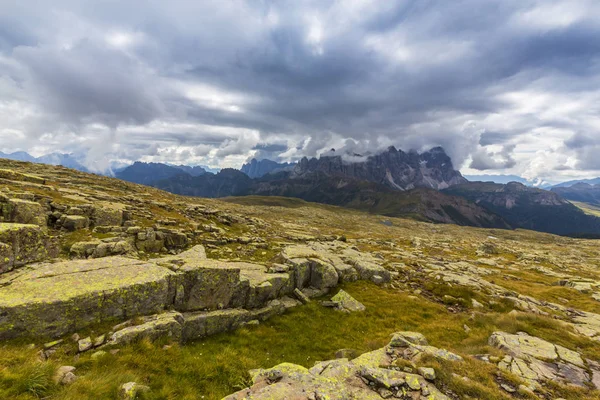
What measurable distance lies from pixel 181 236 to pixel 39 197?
1893 centimetres

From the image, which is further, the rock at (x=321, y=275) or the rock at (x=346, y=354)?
the rock at (x=321, y=275)

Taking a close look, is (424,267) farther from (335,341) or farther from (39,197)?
(39,197)

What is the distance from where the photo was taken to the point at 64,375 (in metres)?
9.48

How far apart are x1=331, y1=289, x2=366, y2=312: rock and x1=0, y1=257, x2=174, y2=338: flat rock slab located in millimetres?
14962

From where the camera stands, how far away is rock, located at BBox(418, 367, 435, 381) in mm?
10500

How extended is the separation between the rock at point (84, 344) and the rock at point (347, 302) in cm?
1832

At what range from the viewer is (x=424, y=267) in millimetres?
42156

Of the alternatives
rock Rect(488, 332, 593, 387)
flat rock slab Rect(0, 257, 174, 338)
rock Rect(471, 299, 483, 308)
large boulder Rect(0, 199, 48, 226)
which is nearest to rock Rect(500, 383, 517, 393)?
rock Rect(488, 332, 593, 387)

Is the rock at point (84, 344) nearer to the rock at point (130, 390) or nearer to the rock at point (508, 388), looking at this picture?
the rock at point (130, 390)

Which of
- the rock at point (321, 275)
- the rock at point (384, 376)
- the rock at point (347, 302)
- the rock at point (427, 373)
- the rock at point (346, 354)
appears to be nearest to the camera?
the rock at point (384, 376)

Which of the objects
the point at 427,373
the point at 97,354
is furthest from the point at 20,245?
the point at 427,373

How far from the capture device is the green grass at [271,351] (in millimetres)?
9258

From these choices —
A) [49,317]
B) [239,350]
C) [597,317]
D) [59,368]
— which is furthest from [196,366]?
[597,317]

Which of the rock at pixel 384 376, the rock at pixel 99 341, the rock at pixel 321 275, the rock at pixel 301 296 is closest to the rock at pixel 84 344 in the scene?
the rock at pixel 99 341
